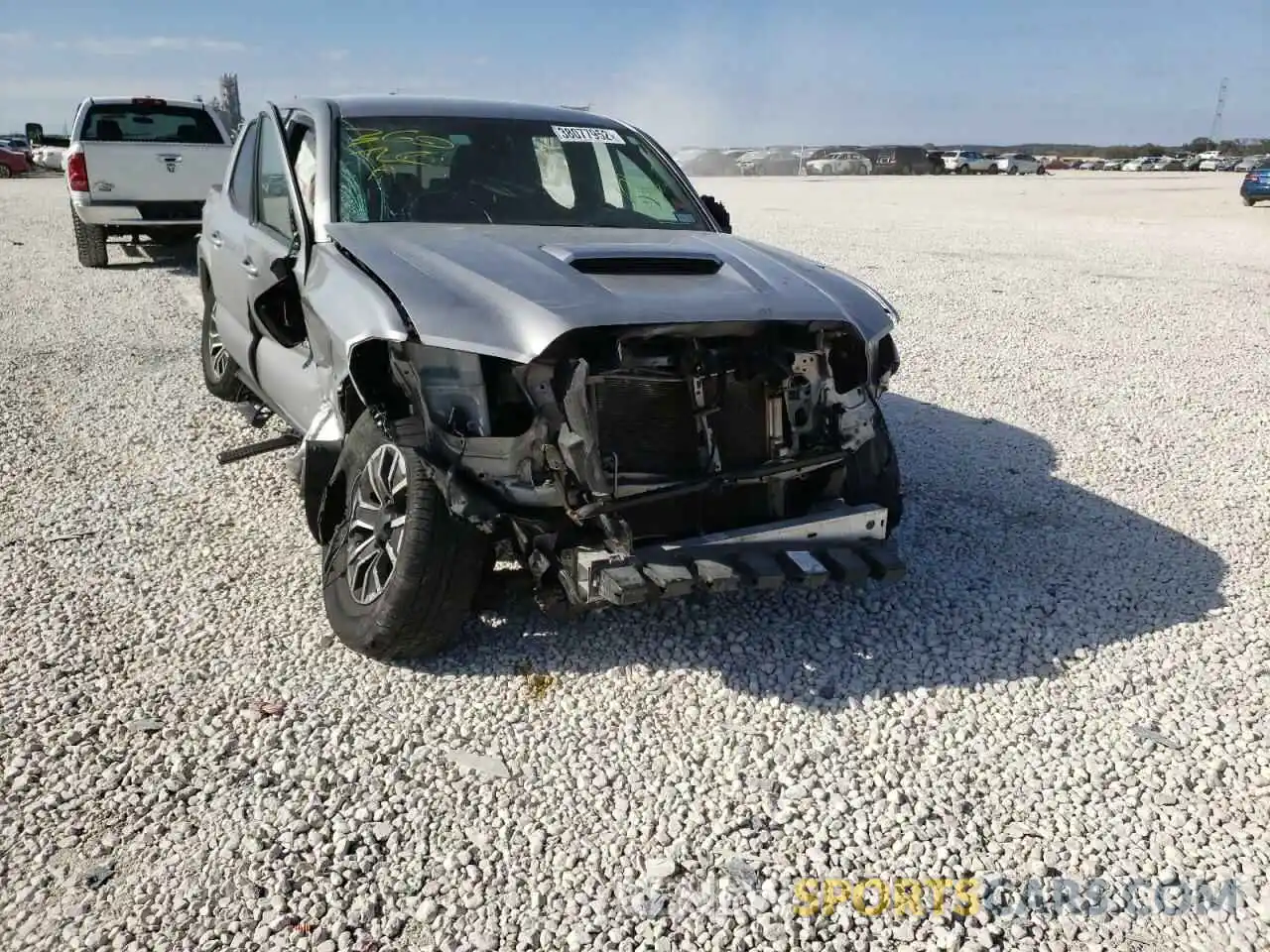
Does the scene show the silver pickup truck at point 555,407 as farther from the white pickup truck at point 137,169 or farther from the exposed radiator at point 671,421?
the white pickup truck at point 137,169

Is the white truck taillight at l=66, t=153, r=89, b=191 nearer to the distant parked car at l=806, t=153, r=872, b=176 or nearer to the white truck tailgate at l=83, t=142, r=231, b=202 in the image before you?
the white truck tailgate at l=83, t=142, r=231, b=202

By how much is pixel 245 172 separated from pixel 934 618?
168 inches

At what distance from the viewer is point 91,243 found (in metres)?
11.9

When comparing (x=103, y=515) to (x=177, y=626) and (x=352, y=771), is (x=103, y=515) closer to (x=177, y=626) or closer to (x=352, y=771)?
(x=177, y=626)

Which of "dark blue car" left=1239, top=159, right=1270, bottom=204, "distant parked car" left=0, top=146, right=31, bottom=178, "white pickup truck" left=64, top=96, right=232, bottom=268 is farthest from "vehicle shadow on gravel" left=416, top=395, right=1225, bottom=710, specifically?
"distant parked car" left=0, top=146, right=31, bottom=178

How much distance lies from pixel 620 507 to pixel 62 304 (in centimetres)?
874

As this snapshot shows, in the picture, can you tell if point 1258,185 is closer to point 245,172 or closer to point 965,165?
point 245,172

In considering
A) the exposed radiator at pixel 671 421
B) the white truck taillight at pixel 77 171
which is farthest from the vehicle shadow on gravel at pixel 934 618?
the white truck taillight at pixel 77 171

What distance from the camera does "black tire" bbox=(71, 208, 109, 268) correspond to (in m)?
11.8

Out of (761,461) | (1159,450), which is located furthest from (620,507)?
(1159,450)

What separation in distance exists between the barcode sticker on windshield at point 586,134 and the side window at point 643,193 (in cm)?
9

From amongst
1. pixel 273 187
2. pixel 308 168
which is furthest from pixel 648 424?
pixel 273 187

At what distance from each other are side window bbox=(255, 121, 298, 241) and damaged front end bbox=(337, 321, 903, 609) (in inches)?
57.6

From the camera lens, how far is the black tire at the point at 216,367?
6195 millimetres
